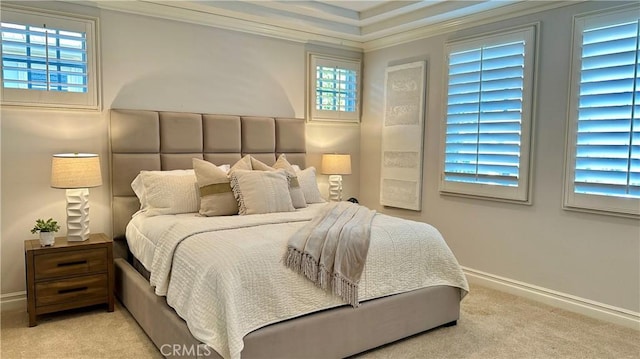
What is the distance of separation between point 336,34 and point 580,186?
2.90m

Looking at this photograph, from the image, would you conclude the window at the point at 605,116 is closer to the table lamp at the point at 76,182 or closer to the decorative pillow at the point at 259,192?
the decorative pillow at the point at 259,192

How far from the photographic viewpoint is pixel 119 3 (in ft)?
12.1

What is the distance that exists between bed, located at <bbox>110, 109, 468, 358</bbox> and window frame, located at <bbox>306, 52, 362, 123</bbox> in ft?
3.75

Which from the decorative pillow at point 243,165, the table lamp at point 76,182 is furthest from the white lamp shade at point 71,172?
the decorative pillow at point 243,165

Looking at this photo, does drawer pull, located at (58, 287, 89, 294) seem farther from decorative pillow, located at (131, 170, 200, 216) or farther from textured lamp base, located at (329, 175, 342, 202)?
textured lamp base, located at (329, 175, 342, 202)

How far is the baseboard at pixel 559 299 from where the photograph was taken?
3241 mm

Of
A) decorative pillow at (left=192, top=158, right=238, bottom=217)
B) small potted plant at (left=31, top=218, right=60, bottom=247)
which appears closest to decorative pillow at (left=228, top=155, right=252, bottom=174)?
decorative pillow at (left=192, top=158, right=238, bottom=217)

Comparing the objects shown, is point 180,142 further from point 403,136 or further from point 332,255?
point 403,136

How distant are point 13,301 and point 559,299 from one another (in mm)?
4365

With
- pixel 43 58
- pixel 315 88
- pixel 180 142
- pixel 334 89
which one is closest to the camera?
pixel 43 58

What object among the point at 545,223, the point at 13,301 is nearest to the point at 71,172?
the point at 13,301

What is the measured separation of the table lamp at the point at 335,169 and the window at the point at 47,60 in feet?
7.71

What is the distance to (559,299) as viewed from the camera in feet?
11.8

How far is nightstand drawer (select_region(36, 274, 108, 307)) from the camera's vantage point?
310 centimetres
